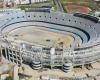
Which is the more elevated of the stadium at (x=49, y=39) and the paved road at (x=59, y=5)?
the paved road at (x=59, y=5)

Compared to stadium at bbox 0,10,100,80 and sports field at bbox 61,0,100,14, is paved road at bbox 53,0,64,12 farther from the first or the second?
stadium at bbox 0,10,100,80

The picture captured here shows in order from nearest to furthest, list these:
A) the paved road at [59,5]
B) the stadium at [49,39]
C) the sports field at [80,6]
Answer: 1. the stadium at [49,39]
2. the paved road at [59,5]
3. the sports field at [80,6]

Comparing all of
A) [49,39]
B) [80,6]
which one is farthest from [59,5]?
[49,39]

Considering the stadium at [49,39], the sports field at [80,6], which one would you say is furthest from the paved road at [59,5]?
the stadium at [49,39]

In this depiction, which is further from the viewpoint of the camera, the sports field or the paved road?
the sports field

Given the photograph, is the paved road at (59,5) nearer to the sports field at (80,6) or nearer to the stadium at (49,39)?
the sports field at (80,6)

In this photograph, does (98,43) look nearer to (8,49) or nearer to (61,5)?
(8,49)

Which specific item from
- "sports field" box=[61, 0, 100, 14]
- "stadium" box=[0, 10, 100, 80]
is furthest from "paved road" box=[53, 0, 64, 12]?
"stadium" box=[0, 10, 100, 80]

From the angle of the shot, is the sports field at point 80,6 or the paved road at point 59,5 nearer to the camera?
the paved road at point 59,5
